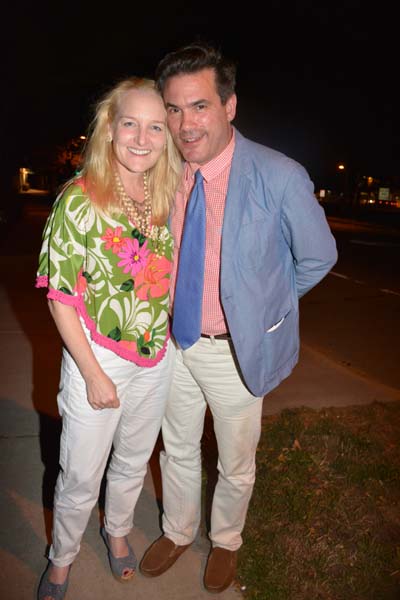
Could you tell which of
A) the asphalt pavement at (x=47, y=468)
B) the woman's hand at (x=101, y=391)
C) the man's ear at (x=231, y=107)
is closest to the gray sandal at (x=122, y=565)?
the asphalt pavement at (x=47, y=468)

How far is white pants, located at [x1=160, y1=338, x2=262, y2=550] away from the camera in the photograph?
243 centimetres

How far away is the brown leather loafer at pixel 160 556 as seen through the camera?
2.60 m

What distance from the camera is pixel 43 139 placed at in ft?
125

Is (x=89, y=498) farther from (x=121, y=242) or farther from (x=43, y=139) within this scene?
(x=43, y=139)

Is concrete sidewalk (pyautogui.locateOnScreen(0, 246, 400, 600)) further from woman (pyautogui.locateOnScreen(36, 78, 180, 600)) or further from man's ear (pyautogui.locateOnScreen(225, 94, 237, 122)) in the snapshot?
man's ear (pyautogui.locateOnScreen(225, 94, 237, 122))

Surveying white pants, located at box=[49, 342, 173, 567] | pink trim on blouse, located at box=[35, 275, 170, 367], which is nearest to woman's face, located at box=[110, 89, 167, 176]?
pink trim on blouse, located at box=[35, 275, 170, 367]

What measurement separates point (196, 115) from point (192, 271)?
0.66 m

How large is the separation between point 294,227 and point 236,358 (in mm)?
630

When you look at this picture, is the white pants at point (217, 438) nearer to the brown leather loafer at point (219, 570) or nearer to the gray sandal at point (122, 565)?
the brown leather loafer at point (219, 570)

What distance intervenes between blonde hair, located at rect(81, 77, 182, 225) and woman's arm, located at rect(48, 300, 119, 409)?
431mm

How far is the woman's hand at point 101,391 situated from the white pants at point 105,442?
0.17 ft

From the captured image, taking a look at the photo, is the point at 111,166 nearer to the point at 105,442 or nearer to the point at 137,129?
the point at 137,129

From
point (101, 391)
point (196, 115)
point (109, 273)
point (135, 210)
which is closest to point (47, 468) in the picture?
point (101, 391)

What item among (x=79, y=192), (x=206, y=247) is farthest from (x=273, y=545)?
(x=79, y=192)
